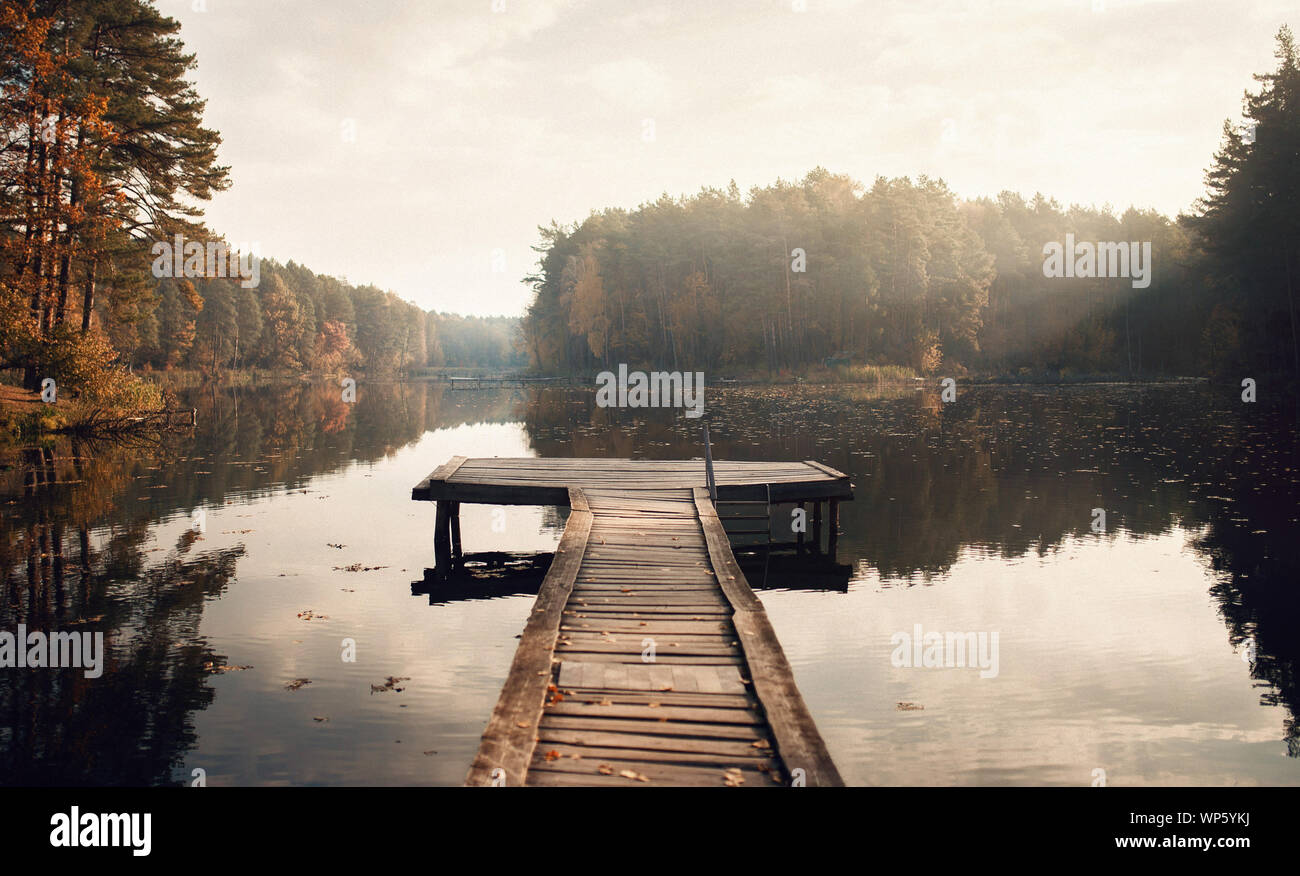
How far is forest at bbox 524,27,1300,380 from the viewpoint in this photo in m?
73.8

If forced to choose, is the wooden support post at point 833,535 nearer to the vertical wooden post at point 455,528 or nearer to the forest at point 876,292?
the vertical wooden post at point 455,528

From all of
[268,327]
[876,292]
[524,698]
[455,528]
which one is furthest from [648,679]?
[268,327]

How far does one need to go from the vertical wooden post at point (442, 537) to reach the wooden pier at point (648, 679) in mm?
2911

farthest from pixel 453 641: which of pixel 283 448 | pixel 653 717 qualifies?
pixel 283 448

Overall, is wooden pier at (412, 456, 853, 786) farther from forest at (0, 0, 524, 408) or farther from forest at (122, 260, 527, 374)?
forest at (122, 260, 527, 374)

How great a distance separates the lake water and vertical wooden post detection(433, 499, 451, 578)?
1.31 feet

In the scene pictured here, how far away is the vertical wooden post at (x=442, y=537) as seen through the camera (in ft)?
48.5

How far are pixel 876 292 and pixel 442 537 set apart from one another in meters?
64.6

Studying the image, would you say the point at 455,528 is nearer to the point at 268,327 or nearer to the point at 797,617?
the point at 797,617

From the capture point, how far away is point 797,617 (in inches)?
447

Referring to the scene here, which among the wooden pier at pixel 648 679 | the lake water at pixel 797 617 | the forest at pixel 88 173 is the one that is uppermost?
the forest at pixel 88 173

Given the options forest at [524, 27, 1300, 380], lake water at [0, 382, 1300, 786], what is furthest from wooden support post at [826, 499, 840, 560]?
forest at [524, 27, 1300, 380]

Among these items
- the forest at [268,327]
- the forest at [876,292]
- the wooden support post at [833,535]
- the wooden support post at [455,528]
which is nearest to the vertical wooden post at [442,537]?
the wooden support post at [455,528]

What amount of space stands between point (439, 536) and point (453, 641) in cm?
530
